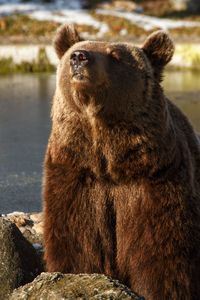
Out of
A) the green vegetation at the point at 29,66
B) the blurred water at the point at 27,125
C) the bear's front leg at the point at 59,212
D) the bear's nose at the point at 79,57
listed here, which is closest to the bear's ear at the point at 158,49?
the bear's nose at the point at 79,57

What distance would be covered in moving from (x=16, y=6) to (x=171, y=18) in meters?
5.77

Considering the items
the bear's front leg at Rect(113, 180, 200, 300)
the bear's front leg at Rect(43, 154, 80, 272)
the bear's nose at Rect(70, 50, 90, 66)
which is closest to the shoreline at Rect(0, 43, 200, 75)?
the bear's front leg at Rect(43, 154, 80, 272)

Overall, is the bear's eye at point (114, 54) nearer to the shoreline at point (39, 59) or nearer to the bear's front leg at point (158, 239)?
the bear's front leg at point (158, 239)

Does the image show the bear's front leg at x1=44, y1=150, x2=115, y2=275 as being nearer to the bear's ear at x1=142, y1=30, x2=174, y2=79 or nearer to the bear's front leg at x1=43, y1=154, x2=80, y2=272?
the bear's front leg at x1=43, y1=154, x2=80, y2=272

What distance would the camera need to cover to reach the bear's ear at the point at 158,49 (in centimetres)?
546

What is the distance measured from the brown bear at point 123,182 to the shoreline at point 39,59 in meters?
16.8

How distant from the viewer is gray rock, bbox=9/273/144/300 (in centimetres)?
427

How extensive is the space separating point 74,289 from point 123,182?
103 centimetres

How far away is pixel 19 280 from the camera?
5953mm

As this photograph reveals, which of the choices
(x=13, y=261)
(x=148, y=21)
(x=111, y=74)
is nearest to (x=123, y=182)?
(x=111, y=74)

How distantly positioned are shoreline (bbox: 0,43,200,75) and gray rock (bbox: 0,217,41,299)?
16.0 metres

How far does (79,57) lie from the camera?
4.80 m

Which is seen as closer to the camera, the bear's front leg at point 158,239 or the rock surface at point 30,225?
the bear's front leg at point 158,239

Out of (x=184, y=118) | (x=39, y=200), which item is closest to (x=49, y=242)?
(x=184, y=118)
